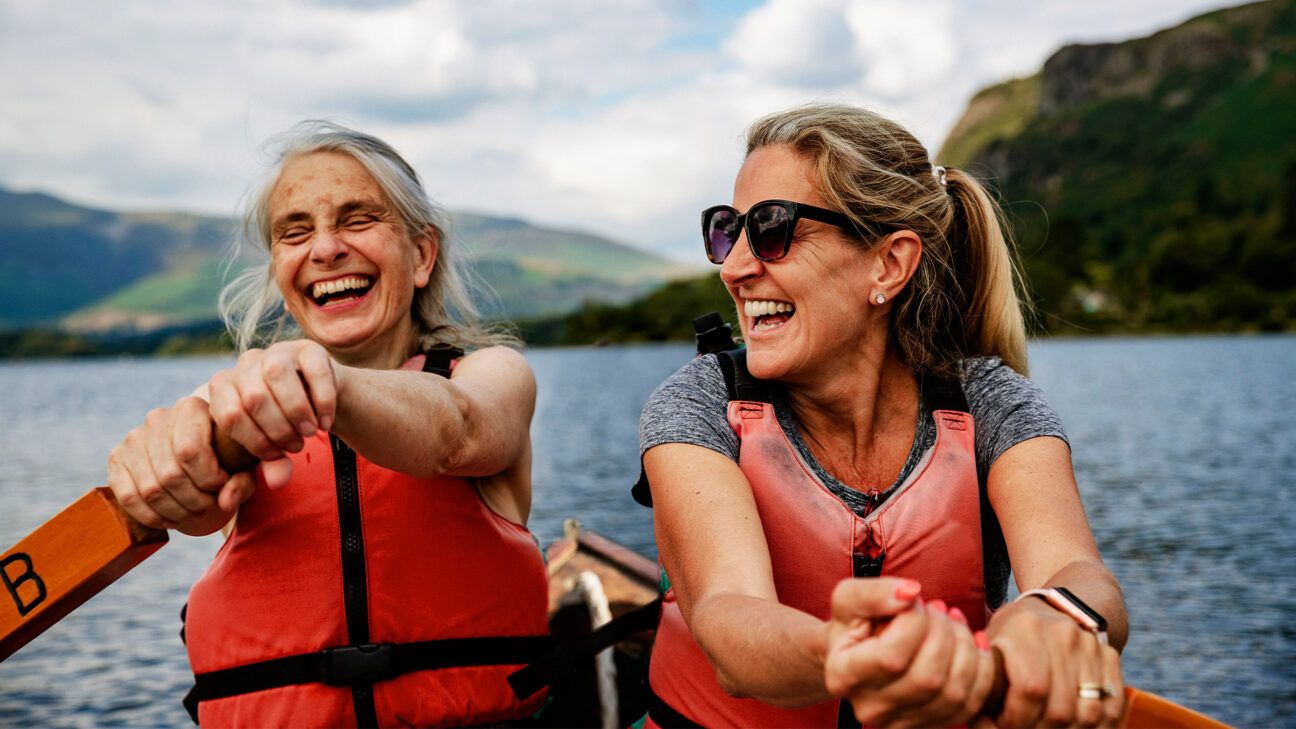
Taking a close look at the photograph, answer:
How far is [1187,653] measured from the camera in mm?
12680

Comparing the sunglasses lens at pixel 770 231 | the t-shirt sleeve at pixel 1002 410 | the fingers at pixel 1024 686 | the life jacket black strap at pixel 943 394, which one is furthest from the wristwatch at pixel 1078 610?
the sunglasses lens at pixel 770 231

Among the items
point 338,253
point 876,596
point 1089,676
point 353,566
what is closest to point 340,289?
point 338,253

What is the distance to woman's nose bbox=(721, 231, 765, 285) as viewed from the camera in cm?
297

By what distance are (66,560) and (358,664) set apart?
1.02 metres

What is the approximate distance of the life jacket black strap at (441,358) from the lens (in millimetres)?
3576

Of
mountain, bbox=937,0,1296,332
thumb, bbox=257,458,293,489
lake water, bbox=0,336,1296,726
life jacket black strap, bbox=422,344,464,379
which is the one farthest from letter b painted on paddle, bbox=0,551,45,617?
mountain, bbox=937,0,1296,332

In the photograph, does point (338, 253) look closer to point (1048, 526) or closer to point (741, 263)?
point (741, 263)

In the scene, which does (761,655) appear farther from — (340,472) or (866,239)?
(340,472)

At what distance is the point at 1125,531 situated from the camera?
64.0 ft

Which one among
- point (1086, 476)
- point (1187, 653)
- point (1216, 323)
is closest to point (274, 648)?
point (1187, 653)

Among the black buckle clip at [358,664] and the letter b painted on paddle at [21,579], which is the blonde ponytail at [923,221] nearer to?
the black buckle clip at [358,664]

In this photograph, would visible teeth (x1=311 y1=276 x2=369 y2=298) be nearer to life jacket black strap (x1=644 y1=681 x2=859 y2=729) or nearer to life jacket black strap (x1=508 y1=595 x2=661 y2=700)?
life jacket black strap (x1=508 y1=595 x2=661 y2=700)

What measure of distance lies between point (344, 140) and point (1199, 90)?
19619cm

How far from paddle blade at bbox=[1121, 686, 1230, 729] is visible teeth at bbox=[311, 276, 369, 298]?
2650 millimetres
